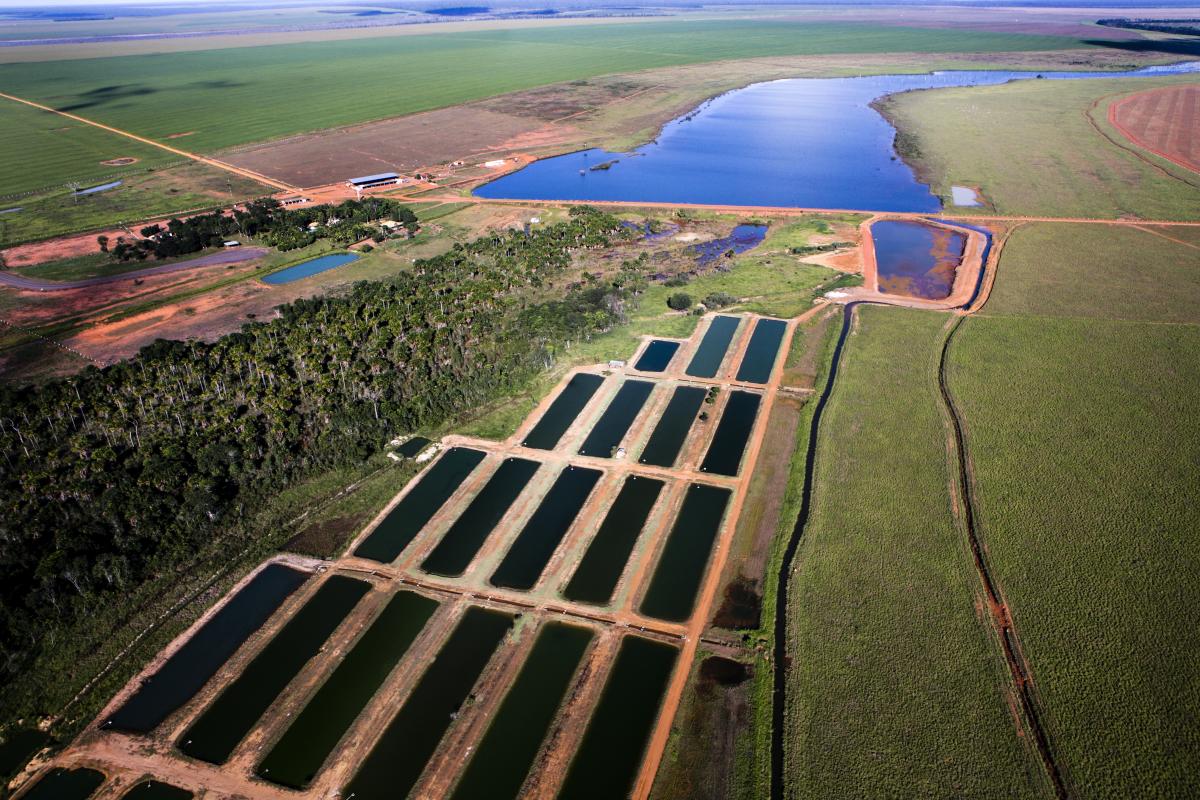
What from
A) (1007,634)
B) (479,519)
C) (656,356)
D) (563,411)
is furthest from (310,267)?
(1007,634)

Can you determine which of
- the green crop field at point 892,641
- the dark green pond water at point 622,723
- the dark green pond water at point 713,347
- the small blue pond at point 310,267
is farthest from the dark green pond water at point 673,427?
the small blue pond at point 310,267

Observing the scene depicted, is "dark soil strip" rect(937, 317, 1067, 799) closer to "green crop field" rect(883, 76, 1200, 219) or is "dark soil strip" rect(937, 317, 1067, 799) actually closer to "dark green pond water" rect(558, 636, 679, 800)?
"dark green pond water" rect(558, 636, 679, 800)

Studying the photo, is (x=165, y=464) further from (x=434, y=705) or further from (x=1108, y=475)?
(x=1108, y=475)

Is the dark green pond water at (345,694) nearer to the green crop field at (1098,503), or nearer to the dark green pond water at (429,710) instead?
the dark green pond water at (429,710)

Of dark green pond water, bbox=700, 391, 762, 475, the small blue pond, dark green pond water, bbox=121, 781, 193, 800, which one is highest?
the small blue pond

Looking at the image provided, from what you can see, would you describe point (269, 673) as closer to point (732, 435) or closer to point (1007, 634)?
point (732, 435)

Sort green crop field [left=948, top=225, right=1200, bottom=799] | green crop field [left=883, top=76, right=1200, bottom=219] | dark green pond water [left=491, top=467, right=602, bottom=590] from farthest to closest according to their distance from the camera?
green crop field [left=883, top=76, right=1200, bottom=219]
dark green pond water [left=491, top=467, right=602, bottom=590]
green crop field [left=948, top=225, right=1200, bottom=799]

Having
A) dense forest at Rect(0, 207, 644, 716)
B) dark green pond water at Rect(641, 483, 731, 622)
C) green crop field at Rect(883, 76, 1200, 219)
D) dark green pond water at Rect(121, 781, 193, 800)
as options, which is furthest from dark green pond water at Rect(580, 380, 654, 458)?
green crop field at Rect(883, 76, 1200, 219)
